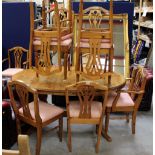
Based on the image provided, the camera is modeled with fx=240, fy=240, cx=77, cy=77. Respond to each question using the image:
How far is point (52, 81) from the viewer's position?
2973mm

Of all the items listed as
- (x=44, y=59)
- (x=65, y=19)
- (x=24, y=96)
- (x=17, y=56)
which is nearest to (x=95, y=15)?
(x=65, y=19)

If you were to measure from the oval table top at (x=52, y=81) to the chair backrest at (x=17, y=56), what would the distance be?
1.22m

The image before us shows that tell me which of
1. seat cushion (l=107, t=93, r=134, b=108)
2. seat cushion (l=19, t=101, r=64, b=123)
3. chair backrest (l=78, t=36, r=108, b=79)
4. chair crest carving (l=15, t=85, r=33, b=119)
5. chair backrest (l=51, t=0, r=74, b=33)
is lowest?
seat cushion (l=19, t=101, r=64, b=123)

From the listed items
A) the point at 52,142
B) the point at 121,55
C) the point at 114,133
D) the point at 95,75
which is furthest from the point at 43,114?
the point at 121,55

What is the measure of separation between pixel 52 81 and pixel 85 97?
66 centimetres

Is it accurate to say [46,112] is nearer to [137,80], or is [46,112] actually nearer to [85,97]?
[85,97]

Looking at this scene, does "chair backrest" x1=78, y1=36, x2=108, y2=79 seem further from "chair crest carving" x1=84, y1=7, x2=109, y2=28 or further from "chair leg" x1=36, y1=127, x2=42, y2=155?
"chair crest carving" x1=84, y1=7, x2=109, y2=28

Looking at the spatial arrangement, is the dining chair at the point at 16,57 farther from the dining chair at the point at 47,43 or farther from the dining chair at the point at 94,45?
the dining chair at the point at 94,45

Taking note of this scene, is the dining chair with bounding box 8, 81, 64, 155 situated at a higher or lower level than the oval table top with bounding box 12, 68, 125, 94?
lower

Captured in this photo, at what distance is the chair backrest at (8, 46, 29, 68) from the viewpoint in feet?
14.5

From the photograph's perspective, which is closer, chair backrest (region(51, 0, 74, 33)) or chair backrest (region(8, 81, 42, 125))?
chair backrest (region(8, 81, 42, 125))

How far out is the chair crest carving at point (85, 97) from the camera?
8.00 feet

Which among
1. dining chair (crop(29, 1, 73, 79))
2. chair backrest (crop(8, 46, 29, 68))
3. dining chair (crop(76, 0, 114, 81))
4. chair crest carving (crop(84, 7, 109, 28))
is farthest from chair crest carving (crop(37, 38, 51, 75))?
chair backrest (crop(8, 46, 29, 68))

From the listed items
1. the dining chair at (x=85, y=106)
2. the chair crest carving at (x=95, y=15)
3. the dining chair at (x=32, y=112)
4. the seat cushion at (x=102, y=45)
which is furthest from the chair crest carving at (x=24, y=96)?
the chair crest carving at (x=95, y=15)
